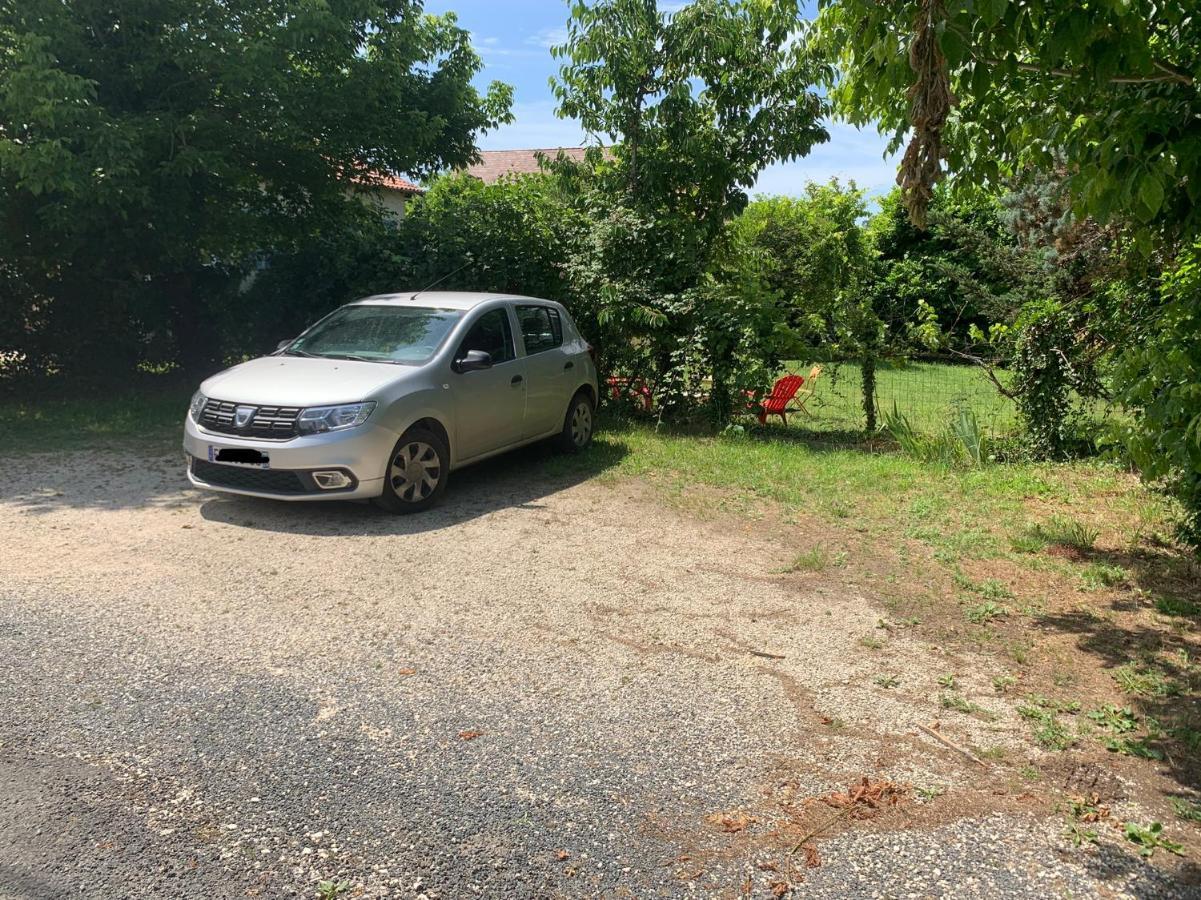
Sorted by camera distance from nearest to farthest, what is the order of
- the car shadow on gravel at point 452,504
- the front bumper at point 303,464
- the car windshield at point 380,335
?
1. the front bumper at point 303,464
2. the car shadow on gravel at point 452,504
3. the car windshield at point 380,335

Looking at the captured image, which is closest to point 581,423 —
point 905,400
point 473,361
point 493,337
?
point 493,337

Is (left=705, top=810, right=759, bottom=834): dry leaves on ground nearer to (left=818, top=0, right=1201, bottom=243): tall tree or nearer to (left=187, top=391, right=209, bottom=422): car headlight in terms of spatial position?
(left=818, top=0, right=1201, bottom=243): tall tree

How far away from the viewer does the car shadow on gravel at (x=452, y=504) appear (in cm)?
728

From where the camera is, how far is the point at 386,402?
7.38 m

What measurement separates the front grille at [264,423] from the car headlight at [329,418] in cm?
7

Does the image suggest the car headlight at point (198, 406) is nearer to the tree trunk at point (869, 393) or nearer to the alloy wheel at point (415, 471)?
the alloy wheel at point (415, 471)

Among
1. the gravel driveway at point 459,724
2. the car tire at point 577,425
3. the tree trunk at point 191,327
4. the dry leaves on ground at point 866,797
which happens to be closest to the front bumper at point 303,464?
the gravel driveway at point 459,724

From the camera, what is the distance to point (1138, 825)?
11.5ft

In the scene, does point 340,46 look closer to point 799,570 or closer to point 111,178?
point 111,178

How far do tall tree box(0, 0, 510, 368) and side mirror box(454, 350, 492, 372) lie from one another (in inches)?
183

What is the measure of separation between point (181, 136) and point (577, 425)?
5.72 meters

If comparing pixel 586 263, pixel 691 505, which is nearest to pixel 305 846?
pixel 691 505

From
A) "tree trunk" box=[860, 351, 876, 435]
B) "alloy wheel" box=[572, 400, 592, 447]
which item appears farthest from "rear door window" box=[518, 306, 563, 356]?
"tree trunk" box=[860, 351, 876, 435]

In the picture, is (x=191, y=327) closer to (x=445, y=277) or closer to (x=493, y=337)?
(x=445, y=277)
